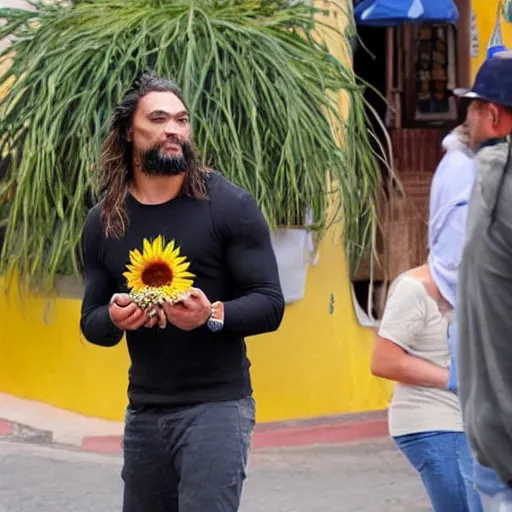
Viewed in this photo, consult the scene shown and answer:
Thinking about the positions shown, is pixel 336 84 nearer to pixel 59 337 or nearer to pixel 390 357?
pixel 59 337

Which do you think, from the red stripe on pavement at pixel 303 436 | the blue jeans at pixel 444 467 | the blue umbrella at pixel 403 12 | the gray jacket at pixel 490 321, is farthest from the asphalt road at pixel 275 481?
the gray jacket at pixel 490 321

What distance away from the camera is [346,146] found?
8.11 meters

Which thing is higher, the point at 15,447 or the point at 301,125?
the point at 301,125

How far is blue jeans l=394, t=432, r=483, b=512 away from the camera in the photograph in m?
4.05

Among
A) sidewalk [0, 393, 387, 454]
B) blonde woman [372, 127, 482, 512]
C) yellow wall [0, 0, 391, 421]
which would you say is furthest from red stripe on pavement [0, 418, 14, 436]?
blonde woman [372, 127, 482, 512]

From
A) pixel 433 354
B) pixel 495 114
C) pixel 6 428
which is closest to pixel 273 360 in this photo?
pixel 6 428

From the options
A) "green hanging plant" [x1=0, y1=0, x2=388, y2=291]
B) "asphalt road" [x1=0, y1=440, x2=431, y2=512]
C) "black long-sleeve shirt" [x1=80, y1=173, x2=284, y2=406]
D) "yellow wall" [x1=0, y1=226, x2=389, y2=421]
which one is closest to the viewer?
"black long-sleeve shirt" [x1=80, y1=173, x2=284, y2=406]

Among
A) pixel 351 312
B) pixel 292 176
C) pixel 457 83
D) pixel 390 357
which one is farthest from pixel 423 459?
pixel 457 83

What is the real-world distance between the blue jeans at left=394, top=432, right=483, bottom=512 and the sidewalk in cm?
411

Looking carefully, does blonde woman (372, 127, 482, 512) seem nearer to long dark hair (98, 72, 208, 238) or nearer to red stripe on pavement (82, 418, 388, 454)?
long dark hair (98, 72, 208, 238)

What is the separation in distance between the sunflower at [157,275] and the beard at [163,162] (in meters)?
0.22

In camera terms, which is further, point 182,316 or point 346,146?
point 346,146

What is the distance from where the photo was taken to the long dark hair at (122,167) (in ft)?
13.2

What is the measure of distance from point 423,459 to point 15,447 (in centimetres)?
437
